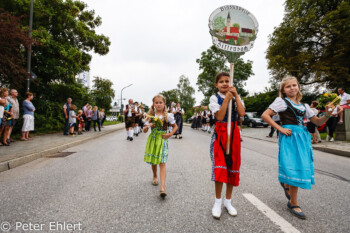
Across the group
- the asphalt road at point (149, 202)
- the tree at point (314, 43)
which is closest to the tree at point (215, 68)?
the tree at point (314, 43)

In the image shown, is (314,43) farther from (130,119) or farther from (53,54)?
(53,54)

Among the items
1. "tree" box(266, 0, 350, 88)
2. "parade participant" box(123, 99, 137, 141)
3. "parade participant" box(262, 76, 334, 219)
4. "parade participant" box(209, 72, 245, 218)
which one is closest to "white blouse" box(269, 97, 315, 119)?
"parade participant" box(262, 76, 334, 219)

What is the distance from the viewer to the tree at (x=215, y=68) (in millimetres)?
32656

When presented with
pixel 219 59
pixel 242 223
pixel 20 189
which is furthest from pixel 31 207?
pixel 219 59

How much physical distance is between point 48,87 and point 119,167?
11.3m

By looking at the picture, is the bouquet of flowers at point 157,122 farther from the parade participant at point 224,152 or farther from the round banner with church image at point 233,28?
the round banner with church image at point 233,28

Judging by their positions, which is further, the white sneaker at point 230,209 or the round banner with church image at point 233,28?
the round banner with church image at point 233,28

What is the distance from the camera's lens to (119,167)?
16.7 ft

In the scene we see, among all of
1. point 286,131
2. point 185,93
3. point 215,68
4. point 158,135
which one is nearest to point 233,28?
point 286,131

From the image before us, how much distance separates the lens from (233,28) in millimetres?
2830

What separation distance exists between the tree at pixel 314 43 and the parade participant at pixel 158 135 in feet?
64.8

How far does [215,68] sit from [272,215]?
110ft

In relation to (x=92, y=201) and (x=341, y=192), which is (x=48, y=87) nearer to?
(x=92, y=201)

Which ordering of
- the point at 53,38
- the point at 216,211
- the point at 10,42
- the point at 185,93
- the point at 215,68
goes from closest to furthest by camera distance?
1. the point at 216,211
2. the point at 10,42
3. the point at 53,38
4. the point at 215,68
5. the point at 185,93
